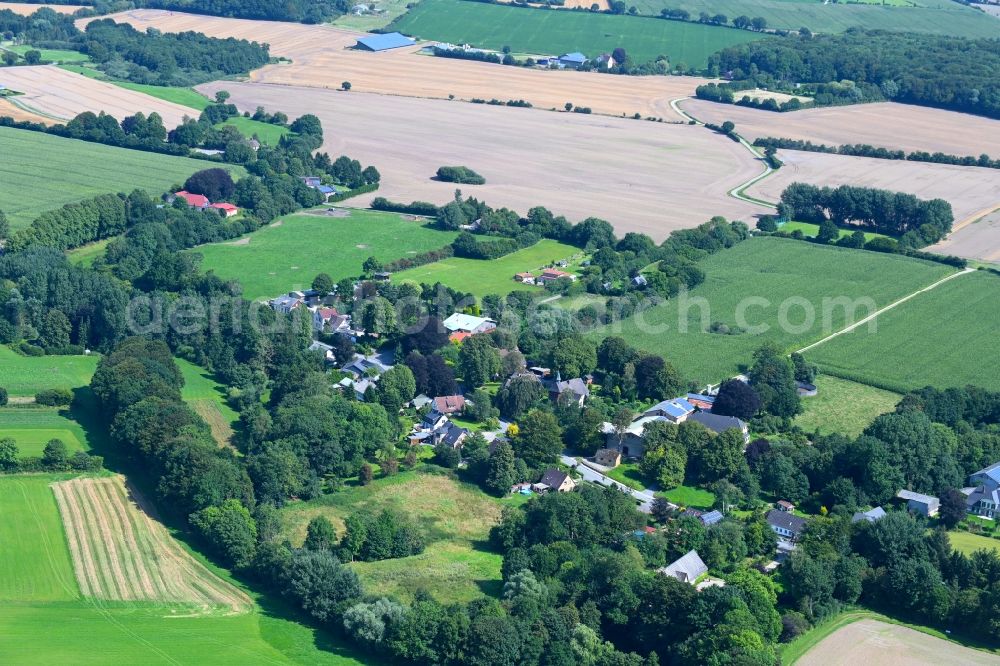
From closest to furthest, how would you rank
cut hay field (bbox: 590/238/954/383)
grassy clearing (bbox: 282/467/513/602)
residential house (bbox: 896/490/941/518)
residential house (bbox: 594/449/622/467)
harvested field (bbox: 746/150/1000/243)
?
grassy clearing (bbox: 282/467/513/602) < residential house (bbox: 896/490/941/518) < residential house (bbox: 594/449/622/467) < cut hay field (bbox: 590/238/954/383) < harvested field (bbox: 746/150/1000/243)

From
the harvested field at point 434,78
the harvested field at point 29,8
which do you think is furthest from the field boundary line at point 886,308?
the harvested field at point 29,8

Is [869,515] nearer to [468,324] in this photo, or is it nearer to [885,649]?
[885,649]

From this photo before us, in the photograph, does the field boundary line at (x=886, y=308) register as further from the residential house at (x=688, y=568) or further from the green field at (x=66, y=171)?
the green field at (x=66, y=171)

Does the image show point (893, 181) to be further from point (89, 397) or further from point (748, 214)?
point (89, 397)

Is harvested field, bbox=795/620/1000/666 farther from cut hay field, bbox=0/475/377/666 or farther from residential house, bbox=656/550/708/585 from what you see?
cut hay field, bbox=0/475/377/666

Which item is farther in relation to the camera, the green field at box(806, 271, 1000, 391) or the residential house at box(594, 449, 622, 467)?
the green field at box(806, 271, 1000, 391)

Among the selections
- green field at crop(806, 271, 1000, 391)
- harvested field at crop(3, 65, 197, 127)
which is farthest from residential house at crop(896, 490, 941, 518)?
harvested field at crop(3, 65, 197, 127)
